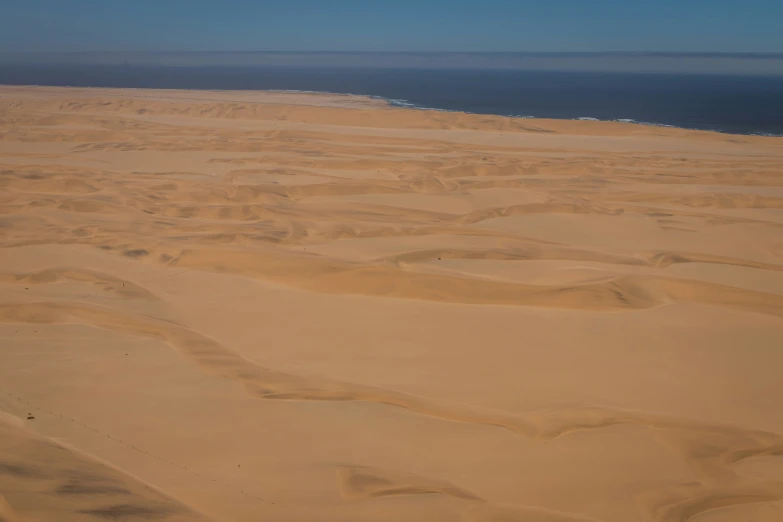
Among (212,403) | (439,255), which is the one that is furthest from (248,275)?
(212,403)

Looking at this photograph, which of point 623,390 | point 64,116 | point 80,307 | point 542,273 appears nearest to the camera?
point 623,390

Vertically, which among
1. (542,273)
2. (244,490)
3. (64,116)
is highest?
(64,116)

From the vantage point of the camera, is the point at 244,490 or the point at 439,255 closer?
the point at 244,490

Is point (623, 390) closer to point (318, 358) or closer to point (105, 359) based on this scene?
point (318, 358)

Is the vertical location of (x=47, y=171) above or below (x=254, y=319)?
above

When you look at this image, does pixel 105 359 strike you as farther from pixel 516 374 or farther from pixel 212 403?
pixel 516 374

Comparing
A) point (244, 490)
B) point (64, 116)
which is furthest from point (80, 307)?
point (64, 116)

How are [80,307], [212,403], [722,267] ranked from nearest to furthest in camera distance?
[212,403], [80,307], [722,267]
